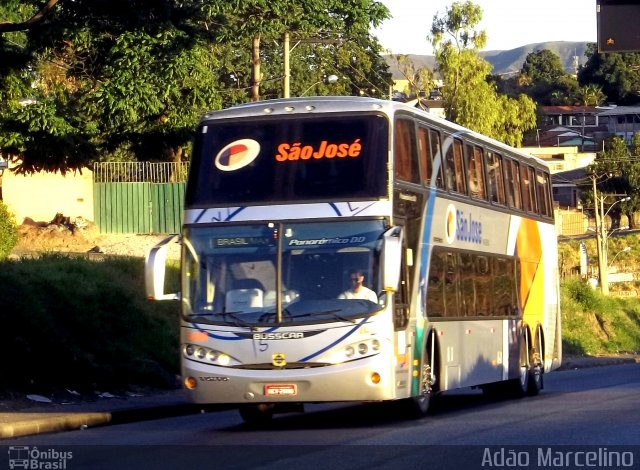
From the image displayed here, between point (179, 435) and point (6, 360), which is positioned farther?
point (6, 360)


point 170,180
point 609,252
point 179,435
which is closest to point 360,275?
point 179,435

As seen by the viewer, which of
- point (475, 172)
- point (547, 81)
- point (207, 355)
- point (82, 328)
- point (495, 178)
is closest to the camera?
point (207, 355)

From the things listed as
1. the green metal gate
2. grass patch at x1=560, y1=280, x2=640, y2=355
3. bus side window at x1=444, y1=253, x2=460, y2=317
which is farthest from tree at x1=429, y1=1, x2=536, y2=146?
bus side window at x1=444, y1=253, x2=460, y2=317

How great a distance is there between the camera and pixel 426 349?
16.0 metres

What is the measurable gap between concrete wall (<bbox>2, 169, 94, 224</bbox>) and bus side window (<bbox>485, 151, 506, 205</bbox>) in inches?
786

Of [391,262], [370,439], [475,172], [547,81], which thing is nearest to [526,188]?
[475,172]

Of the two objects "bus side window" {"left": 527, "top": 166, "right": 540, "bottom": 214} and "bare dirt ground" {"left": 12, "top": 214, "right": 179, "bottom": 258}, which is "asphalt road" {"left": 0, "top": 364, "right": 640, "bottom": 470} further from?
"bare dirt ground" {"left": 12, "top": 214, "right": 179, "bottom": 258}

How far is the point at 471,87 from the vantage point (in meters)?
62.1

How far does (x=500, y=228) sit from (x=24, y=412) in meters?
8.32

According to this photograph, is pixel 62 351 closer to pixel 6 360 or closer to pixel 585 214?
pixel 6 360

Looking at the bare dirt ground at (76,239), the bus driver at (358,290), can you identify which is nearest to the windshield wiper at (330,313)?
the bus driver at (358,290)

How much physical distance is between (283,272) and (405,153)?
2.44 m

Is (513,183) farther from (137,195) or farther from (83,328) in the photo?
(137,195)

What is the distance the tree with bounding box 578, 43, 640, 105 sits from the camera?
118081 millimetres
